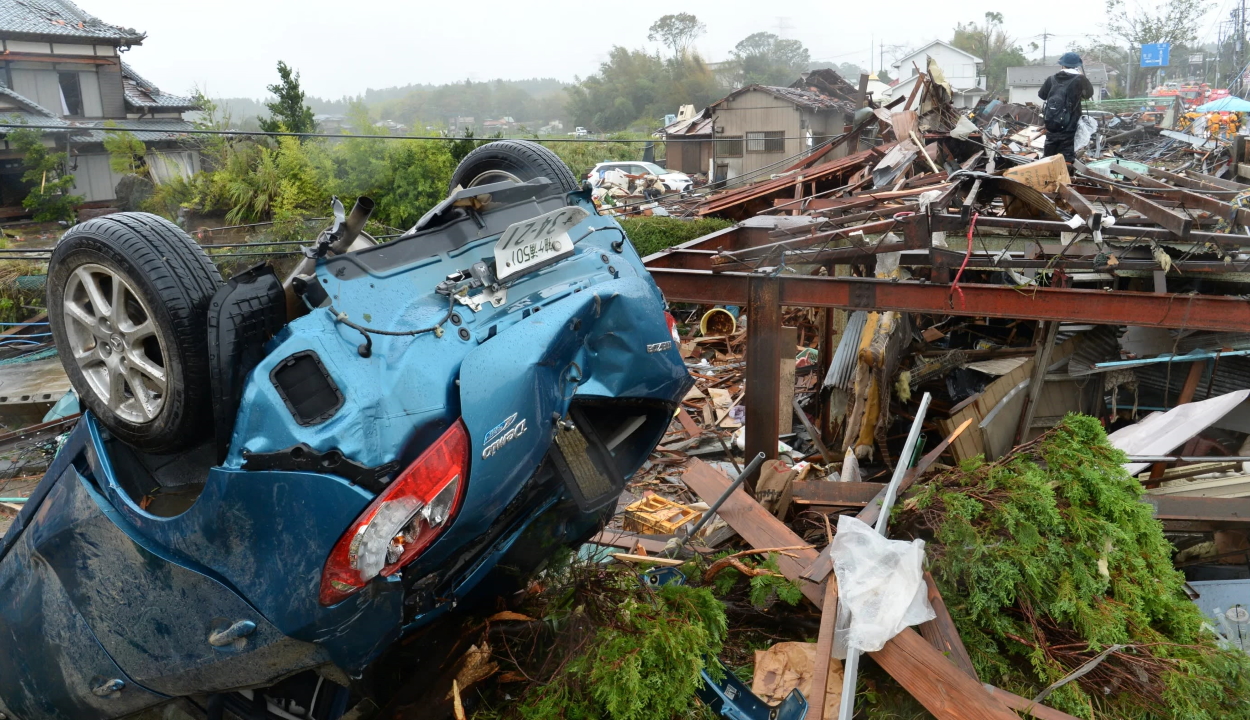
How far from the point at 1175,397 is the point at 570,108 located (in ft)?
246

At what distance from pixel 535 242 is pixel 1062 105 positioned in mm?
8724

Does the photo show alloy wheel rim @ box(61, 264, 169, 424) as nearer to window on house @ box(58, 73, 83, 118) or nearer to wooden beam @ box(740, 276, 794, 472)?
wooden beam @ box(740, 276, 794, 472)

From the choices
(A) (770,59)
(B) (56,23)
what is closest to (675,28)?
(A) (770,59)

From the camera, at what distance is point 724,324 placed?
10812 mm

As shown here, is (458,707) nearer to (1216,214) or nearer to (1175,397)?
(1175,397)

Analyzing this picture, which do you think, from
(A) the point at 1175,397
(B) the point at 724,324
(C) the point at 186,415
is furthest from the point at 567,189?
(B) the point at 724,324

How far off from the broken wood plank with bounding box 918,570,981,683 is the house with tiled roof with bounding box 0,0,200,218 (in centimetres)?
2405

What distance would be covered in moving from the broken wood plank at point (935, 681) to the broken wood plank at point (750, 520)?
56 centimetres

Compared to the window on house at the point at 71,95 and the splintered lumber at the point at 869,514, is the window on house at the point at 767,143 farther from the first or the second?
the splintered lumber at the point at 869,514

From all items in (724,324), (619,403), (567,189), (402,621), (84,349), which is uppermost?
(567,189)

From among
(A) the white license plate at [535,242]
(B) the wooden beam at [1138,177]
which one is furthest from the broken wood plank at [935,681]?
(B) the wooden beam at [1138,177]

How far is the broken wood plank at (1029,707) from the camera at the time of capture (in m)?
2.96

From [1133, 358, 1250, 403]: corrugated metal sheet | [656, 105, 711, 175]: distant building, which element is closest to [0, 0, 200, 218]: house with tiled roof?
[656, 105, 711, 175]: distant building

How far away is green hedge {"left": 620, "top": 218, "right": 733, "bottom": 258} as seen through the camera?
15859mm
